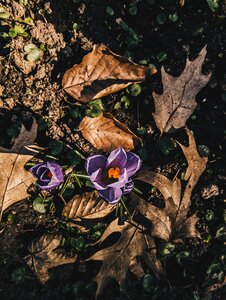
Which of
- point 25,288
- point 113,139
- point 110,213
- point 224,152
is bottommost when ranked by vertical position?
point 25,288

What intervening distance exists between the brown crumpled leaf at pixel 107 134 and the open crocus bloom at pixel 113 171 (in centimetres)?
15

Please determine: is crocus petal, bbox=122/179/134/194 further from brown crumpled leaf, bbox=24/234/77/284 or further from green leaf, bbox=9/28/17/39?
green leaf, bbox=9/28/17/39

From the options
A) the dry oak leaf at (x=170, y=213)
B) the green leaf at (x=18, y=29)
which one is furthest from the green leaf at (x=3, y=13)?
the dry oak leaf at (x=170, y=213)

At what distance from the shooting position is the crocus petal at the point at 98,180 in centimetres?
243

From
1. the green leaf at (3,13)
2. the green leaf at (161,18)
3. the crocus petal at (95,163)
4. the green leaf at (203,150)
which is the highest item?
the green leaf at (161,18)

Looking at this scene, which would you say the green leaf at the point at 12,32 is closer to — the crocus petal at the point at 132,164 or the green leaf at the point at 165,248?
the crocus petal at the point at 132,164

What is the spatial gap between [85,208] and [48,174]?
0.38 meters

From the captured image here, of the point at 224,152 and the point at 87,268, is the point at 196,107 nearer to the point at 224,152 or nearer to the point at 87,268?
the point at 224,152

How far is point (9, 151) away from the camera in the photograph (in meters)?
2.54

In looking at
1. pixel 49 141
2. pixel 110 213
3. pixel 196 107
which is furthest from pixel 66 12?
pixel 110 213

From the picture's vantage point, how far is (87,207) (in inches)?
105

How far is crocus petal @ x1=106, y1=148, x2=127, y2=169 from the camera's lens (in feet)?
8.07

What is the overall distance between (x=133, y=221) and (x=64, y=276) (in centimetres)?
66

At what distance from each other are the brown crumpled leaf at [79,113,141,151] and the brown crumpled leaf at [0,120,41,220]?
375mm
